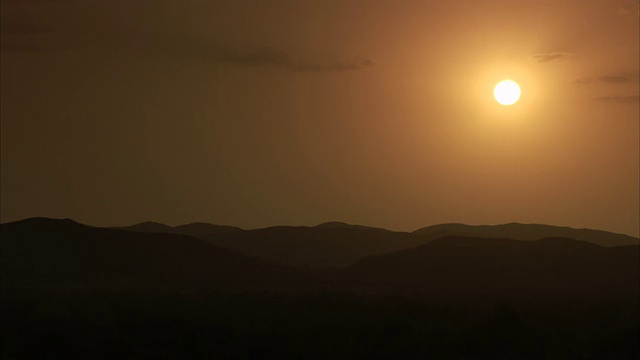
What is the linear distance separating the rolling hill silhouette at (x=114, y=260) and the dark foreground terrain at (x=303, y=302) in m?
0.32

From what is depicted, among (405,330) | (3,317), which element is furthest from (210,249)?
(405,330)

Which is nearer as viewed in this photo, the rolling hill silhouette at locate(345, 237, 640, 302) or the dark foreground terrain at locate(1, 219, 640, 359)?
the dark foreground terrain at locate(1, 219, 640, 359)

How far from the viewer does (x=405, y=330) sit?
91812mm

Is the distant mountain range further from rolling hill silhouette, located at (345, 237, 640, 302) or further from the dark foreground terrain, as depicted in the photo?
the dark foreground terrain

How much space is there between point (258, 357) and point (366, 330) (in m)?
11.8

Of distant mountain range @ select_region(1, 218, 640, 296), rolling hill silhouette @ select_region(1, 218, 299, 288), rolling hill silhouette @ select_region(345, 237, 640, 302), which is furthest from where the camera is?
rolling hill silhouette @ select_region(1, 218, 299, 288)

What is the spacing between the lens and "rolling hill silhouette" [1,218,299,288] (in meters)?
169

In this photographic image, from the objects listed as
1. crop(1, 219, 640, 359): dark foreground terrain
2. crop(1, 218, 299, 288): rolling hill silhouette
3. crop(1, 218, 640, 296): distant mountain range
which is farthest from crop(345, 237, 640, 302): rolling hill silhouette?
crop(1, 218, 299, 288): rolling hill silhouette

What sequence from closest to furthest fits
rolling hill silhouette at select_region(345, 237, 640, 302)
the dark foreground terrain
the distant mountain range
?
the dark foreground terrain, rolling hill silhouette at select_region(345, 237, 640, 302), the distant mountain range

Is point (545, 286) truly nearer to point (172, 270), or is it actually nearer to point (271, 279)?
point (271, 279)

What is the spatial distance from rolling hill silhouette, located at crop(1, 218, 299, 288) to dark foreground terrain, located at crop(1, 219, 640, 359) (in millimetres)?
324

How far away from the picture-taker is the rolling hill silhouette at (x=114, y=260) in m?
169

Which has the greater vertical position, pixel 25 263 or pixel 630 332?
pixel 25 263

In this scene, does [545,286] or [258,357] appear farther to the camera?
[545,286]
